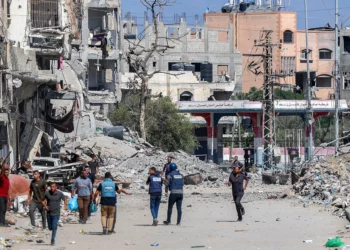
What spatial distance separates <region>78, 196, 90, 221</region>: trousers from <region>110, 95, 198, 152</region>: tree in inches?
1641

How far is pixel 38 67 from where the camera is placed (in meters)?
46.5

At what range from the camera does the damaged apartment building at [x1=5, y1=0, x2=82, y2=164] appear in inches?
1614

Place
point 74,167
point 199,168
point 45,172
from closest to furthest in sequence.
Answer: point 45,172 → point 74,167 → point 199,168

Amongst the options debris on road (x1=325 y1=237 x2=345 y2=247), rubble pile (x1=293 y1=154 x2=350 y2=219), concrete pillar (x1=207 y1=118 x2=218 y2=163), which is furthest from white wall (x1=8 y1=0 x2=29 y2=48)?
concrete pillar (x1=207 y1=118 x2=218 y2=163)

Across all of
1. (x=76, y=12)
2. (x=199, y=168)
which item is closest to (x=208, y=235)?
(x=199, y=168)

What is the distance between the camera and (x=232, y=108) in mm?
75438

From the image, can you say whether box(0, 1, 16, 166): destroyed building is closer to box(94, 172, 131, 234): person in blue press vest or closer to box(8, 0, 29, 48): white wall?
box(8, 0, 29, 48): white wall

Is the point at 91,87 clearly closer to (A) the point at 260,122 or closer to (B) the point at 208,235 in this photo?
(A) the point at 260,122

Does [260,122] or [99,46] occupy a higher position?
[99,46]

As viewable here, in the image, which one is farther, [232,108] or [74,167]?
[232,108]

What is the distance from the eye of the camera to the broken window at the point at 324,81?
395 feet

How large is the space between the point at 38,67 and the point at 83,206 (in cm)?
2215

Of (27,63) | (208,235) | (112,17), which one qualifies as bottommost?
(208,235)

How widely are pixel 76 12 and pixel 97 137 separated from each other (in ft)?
21.7
